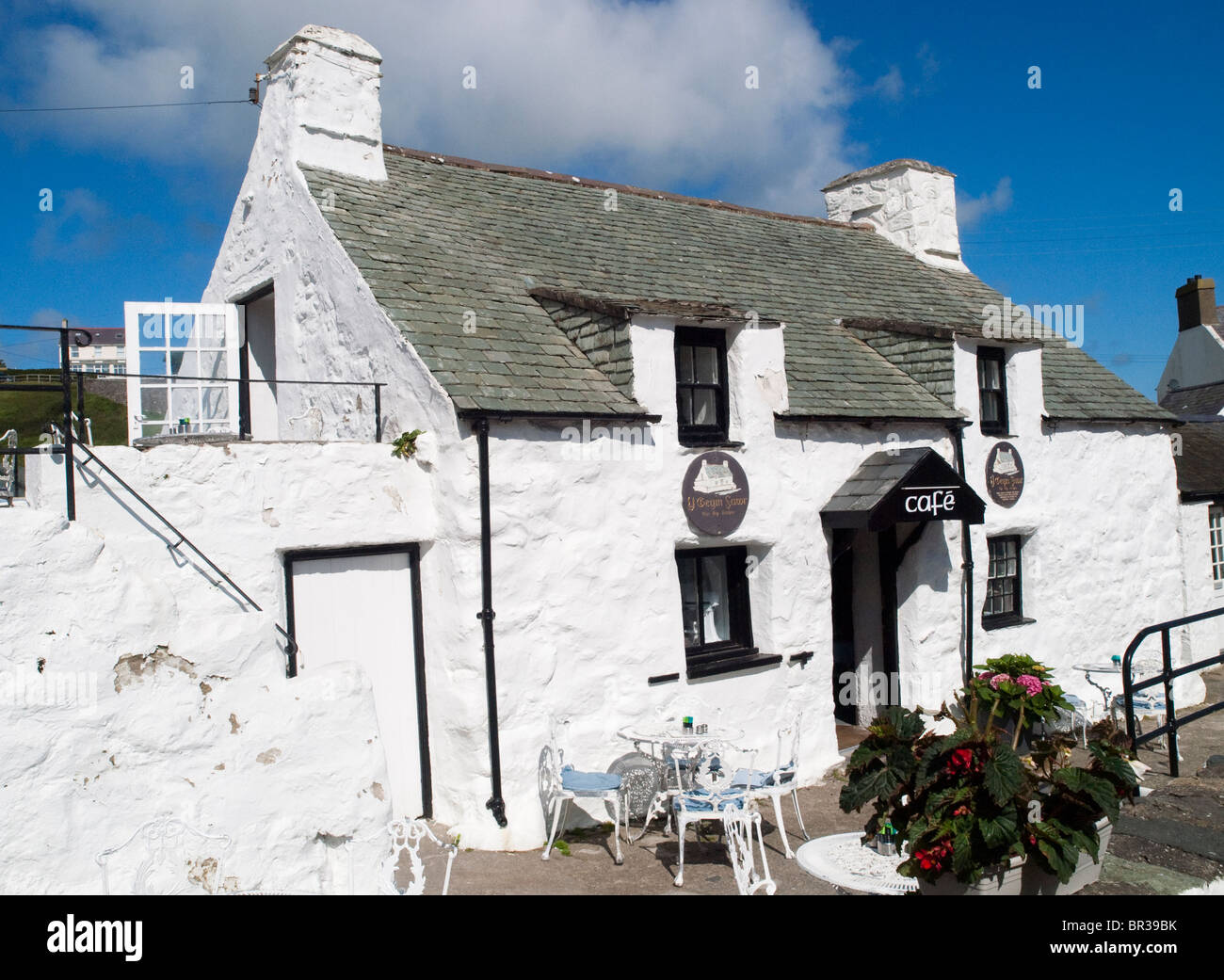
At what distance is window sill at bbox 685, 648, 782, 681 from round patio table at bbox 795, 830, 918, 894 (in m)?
1.98

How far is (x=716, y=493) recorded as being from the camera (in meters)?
9.80

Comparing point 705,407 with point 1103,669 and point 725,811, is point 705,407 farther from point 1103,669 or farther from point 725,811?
point 1103,669

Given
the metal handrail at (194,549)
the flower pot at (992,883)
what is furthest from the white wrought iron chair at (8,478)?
the flower pot at (992,883)

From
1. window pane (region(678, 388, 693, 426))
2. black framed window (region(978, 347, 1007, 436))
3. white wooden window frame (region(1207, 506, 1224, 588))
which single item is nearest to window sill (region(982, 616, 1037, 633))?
black framed window (region(978, 347, 1007, 436))

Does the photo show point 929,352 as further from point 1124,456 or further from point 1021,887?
point 1021,887

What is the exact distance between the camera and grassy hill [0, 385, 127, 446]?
22766 millimetres

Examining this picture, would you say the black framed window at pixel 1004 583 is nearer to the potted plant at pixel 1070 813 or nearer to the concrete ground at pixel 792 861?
the concrete ground at pixel 792 861

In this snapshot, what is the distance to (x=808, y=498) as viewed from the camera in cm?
1061

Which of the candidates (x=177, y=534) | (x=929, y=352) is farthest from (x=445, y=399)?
(x=929, y=352)

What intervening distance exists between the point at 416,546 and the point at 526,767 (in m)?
2.14

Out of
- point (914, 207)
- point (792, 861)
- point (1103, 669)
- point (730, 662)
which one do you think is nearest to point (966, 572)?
point (1103, 669)

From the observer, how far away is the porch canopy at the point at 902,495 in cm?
1032

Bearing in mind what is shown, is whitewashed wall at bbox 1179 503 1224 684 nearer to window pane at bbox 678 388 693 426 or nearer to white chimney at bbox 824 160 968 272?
white chimney at bbox 824 160 968 272

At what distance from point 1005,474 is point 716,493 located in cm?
482
